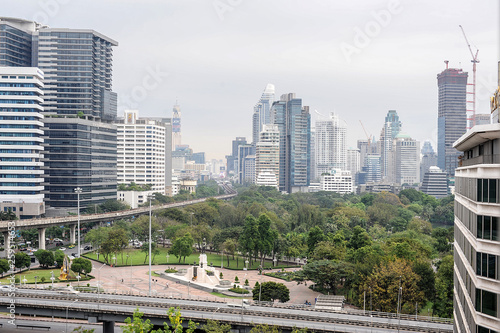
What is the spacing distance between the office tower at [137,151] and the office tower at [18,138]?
68113 mm

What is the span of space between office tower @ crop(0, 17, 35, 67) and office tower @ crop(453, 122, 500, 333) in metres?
126

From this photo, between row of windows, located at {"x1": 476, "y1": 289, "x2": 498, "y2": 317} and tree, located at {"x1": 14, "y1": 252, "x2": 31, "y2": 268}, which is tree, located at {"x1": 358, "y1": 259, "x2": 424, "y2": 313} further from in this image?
tree, located at {"x1": 14, "y1": 252, "x2": 31, "y2": 268}

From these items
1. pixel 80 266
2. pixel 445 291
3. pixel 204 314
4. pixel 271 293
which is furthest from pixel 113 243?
pixel 445 291

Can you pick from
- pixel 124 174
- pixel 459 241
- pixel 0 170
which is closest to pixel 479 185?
pixel 459 241

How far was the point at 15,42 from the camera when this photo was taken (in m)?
130

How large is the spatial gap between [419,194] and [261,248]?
12052cm

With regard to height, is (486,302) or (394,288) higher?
(486,302)

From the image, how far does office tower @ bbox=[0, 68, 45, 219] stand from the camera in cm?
9400

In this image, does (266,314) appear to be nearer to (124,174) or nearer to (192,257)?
(192,257)

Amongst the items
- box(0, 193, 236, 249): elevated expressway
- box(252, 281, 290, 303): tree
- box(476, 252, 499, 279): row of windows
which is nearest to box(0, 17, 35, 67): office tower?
box(0, 193, 236, 249): elevated expressway

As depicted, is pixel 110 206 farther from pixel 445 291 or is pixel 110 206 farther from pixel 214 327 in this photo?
pixel 214 327

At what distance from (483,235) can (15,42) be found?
133 m

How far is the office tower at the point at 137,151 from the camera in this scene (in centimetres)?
16400

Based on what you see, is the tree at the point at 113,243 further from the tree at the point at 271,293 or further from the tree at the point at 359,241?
the tree at the point at 359,241
